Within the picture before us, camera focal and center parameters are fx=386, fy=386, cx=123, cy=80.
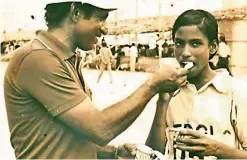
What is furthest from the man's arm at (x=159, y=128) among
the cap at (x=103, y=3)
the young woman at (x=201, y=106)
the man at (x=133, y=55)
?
the cap at (x=103, y=3)

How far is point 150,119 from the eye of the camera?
86cm

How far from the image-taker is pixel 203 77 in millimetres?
825

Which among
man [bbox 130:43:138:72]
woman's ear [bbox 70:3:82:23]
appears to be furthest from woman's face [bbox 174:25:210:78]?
woman's ear [bbox 70:3:82:23]

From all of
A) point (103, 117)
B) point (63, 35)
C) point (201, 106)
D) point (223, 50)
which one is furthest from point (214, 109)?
point (63, 35)

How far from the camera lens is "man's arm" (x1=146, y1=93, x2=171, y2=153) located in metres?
0.84

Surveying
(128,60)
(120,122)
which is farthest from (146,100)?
(128,60)

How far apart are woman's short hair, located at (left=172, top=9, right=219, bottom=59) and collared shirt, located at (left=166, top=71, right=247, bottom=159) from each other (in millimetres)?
87

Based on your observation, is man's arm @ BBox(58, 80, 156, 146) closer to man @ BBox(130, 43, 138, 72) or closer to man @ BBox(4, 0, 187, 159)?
man @ BBox(4, 0, 187, 159)

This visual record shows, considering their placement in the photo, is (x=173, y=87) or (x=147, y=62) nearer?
(x=173, y=87)

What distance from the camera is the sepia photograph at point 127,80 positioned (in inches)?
29.1

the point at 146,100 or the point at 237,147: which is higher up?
the point at 146,100

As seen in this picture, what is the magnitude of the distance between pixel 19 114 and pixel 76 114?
0.13 m

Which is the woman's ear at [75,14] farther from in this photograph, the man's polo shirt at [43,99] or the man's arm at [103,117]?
the man's arm at [103,117]

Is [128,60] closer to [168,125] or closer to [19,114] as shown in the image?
[168,125]
